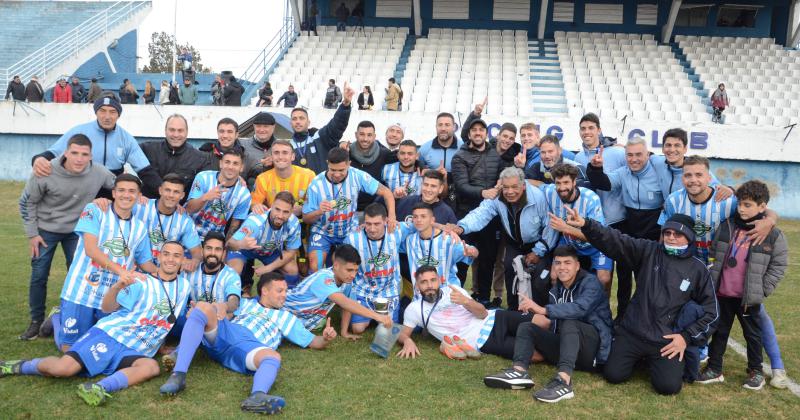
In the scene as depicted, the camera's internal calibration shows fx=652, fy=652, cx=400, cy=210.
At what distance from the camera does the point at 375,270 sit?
6.18 metres

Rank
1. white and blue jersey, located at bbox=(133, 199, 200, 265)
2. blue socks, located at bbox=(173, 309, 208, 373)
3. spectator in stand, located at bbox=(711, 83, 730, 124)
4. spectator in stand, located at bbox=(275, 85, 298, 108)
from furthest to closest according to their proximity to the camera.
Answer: spectator in stand, located at bbox=(275, 85, 298, 108)
spectator in stand, located at bbox=(711, 83, 730, 124)
white and blue jersey, located at bbox=(133, 199, 200, 265)
blue socks, located at bbox=(173, 309, 208, 373)

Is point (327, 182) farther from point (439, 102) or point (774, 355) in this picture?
point (439, 102)

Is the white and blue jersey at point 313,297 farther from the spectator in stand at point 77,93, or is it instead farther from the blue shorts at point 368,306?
the spectator in stand at point 77,93

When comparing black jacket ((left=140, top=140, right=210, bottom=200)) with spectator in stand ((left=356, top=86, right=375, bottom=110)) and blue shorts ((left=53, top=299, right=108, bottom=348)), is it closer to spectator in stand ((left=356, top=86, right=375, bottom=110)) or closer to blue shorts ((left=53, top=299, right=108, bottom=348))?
blue shorts ((left=53, top=299, right=108, bottom=348))

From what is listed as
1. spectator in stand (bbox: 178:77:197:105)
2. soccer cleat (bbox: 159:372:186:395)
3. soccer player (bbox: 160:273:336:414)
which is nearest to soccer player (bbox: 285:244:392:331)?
soccer player (bbox: 160:273:336:414)

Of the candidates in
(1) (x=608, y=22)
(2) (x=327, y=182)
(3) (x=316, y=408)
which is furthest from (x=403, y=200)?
(1) (x=608, y=22)

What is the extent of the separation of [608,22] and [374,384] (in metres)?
20.8

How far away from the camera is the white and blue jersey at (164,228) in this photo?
18.7 ft

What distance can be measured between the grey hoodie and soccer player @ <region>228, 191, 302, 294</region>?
51.8 inches

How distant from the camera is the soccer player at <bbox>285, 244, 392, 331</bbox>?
5559mm

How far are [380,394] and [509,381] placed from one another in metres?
0.95

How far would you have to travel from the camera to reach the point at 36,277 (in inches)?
227

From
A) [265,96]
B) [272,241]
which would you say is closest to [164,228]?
[272,241]

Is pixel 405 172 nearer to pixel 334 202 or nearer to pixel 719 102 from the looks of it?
pixel 334 202
